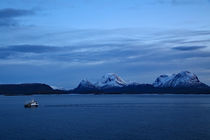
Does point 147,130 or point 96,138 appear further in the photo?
point 147,130

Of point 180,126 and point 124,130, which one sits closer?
point 124,130

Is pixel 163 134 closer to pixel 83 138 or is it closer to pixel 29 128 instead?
pixel 83 138

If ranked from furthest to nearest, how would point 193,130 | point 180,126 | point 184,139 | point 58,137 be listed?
point 180,126, point 193,130, point 58,137, point 184,139

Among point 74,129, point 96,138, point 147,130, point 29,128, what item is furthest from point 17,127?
point 147,130

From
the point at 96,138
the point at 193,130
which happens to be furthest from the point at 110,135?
the point at 193,130

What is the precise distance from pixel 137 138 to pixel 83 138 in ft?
17.0

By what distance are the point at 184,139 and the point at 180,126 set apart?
8.97m

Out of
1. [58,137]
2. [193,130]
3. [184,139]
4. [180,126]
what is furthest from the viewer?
[180,126]

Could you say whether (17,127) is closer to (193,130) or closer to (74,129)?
(74,129)

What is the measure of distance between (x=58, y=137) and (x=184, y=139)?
1215 centimetres

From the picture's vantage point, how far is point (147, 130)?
120 feet

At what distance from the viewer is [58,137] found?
3284 centimetres

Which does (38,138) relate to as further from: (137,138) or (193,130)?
(193,130)

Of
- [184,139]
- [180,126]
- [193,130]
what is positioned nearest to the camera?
[184,139]
